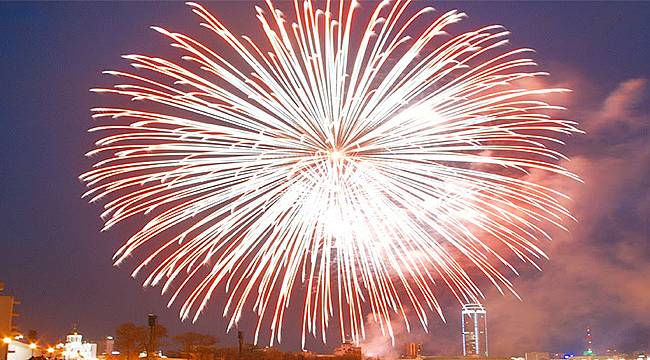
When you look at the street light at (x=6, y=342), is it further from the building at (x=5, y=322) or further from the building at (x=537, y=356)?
the building at (x=537, y=356)

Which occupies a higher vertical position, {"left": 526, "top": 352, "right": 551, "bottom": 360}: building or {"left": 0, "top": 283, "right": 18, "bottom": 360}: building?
{"left": 0, "top": 283, "right": 18, "bottom": 360}: building

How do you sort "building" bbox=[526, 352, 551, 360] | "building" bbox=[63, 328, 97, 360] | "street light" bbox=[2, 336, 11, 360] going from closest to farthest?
"street light" bbox=[2, 336, 11, 360] < "building" bbox=[63, 328, 97, 360] < "building" bbox=[526, 352, 551, 360]

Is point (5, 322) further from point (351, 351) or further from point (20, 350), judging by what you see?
point (351, 351)

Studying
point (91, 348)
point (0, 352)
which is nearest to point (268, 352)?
point (91, 348)

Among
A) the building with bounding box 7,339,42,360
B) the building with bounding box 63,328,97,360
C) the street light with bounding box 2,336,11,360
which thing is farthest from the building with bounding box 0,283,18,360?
the building with bounding box 63,328,97,360

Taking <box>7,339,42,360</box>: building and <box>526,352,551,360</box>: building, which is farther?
<box>526,352,551,360</box>: building

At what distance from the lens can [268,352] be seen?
293 ft

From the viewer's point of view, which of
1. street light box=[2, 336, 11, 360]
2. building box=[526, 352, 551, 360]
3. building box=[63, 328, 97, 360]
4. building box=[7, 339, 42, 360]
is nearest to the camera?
street light box=[2, 336, 11, 360]

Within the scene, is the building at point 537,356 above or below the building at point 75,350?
below

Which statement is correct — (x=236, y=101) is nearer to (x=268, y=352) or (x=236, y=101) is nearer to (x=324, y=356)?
(x=268, y=352)

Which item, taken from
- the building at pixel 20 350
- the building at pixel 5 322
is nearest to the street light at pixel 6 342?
the building at pixel 5 322

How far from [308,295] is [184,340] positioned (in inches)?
2487

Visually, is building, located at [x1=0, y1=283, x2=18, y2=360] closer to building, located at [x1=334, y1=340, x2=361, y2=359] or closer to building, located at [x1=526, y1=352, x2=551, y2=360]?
building, located at [x1=334, y1=340, x2=361, y2=359]

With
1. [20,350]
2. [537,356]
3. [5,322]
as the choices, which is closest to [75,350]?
[20,350]
